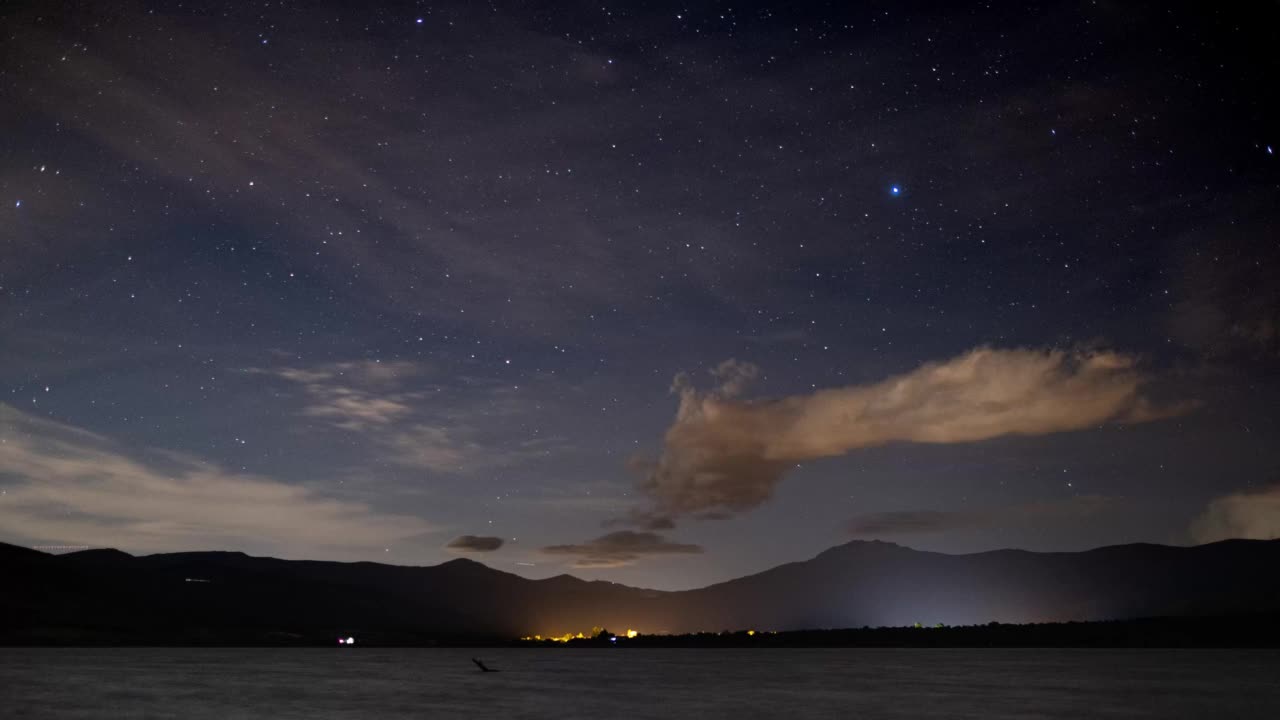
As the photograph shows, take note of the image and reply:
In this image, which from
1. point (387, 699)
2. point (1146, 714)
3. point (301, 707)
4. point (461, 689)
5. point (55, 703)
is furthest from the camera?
point (461, 689)

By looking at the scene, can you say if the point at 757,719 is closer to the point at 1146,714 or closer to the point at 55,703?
the point at 1146,714

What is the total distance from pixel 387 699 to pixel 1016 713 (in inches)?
1544

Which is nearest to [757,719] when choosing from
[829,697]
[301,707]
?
[829,697]

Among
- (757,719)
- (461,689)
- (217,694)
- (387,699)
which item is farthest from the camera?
(461,689)

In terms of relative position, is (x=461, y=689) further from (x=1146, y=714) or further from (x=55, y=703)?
(x=1146, y=714)

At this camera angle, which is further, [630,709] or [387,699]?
[387,699]

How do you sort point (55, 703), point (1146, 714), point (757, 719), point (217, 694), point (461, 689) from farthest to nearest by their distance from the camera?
point (461, 689) < point (217, 694) < point (55, 703) < point (1146, 714) < point (757, 719)

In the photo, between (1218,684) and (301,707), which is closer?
(301,707)

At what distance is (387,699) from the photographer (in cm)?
6769


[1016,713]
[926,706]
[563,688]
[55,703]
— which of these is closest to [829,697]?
[926,706]

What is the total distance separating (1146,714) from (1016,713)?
672 centimetres

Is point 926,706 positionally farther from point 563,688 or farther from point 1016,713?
point 563,688

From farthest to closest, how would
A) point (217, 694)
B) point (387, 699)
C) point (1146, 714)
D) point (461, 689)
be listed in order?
point (461, 689), point (217, 694), point (387, 699), point (1146, 714)

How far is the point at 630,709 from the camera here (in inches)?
2297
